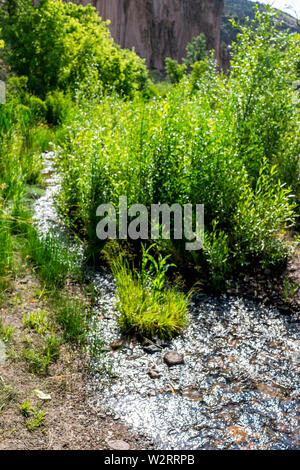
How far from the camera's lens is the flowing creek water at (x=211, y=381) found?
269 cm

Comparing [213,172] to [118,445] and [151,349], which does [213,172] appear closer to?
[151,349]

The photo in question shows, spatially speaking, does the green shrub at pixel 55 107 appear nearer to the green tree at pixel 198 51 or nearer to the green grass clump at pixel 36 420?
the green grass clump at pixel 36 420

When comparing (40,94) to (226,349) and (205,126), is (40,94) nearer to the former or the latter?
(205,126)

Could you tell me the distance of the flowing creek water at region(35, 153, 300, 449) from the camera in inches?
106

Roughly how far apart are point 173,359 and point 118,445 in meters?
0.96

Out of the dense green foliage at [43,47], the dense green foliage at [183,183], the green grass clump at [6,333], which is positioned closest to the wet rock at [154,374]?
the dense green foliage at [183,183]

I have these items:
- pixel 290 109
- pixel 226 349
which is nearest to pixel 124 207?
pixel 226 349

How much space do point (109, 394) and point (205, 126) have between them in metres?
3.10

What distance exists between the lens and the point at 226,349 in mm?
3527

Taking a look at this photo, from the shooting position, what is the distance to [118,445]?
2543mm

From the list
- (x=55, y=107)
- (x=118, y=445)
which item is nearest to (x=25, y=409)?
(x=118, y=445)

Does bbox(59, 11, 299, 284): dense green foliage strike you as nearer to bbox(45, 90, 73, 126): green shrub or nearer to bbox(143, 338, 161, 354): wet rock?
bbox(143, 338, 161, 354): wet rock

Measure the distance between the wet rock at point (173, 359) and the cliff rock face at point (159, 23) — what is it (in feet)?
131

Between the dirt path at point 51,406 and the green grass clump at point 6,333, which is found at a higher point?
the green grass clump at point 6,333
